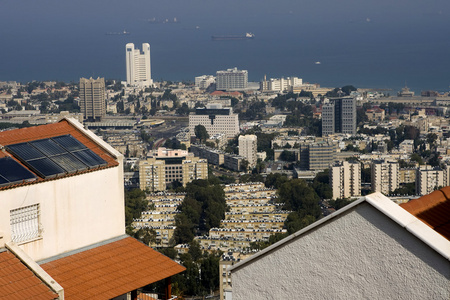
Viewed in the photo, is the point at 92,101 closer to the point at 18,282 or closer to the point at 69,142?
the point at 69,142

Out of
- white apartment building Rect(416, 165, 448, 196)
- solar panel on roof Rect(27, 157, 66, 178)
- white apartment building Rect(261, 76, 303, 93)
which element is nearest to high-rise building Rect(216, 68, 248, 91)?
white apartment building Rect(261, 76, 303, 93)

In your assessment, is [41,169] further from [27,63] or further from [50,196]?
[27,63]

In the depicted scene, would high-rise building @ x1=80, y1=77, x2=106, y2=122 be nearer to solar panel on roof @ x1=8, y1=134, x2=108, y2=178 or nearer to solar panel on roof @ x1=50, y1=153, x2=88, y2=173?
solar panel on roof @ x1=8, y1=134, x2=108, y2=178

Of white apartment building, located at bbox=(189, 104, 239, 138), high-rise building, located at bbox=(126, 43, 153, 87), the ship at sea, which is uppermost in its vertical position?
the ship at sea

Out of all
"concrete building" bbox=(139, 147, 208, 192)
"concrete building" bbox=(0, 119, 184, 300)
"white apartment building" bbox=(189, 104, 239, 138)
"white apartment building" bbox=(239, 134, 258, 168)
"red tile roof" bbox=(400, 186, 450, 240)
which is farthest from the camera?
"white apartment building" bbox=(189, 104, 239, 138)

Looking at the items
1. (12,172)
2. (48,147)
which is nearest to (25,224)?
(12,172)

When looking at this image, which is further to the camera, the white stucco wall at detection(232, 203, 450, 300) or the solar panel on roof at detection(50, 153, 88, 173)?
the solar panel on roof at detection(50, 153, 88, 173)

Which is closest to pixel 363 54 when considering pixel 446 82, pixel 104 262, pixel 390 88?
pixel 446 82

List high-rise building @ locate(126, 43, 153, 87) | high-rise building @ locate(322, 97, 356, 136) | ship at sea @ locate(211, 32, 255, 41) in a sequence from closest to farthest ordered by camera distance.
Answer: high-rise building @ locate(322, 97, 356, 136) → high-rise building @ locate(126, 43, 153, 87) → ship at sea @ locate(211, 32, 255, 41)
